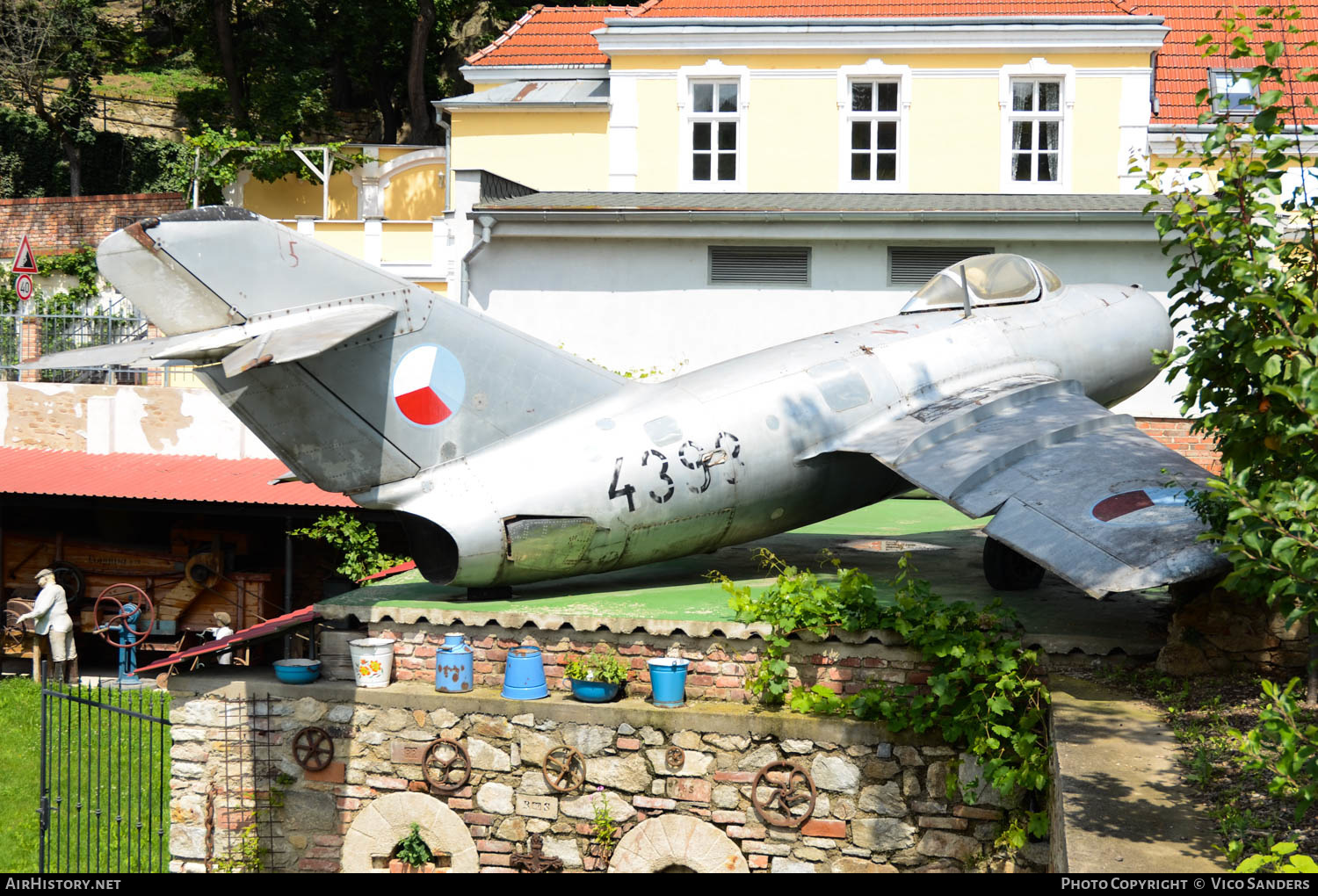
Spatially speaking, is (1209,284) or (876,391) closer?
(1209,284)

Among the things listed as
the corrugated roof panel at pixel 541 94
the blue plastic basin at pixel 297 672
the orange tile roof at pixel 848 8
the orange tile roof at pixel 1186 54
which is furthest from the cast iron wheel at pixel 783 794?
the orange tile roof at pixel 1186 54

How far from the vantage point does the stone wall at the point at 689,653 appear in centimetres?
1030

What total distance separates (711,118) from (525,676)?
49.2ft

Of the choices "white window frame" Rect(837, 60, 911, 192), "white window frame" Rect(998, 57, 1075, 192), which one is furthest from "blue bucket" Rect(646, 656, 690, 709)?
"white window frame" Rect(998, 57, 1075, 192)

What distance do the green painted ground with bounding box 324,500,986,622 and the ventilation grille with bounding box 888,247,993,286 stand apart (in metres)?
5.92

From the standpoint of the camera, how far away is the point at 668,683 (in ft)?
34.1

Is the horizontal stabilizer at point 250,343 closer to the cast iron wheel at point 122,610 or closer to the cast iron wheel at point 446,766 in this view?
the cast iron wheel at point 446,766

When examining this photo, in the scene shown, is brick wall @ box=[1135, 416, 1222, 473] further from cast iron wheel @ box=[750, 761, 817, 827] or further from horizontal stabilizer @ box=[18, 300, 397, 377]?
horizontal stabilizer @ box=[18, 300, 397, 377]

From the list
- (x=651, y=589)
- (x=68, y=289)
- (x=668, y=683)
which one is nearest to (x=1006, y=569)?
(x=651, y=589)

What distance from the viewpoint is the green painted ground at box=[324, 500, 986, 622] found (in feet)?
36.9

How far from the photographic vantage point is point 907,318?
44.7ft

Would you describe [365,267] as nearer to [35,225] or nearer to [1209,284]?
[1209,284]

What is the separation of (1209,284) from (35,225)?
35334mm

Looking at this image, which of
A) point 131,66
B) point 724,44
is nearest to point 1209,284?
point 724,44
